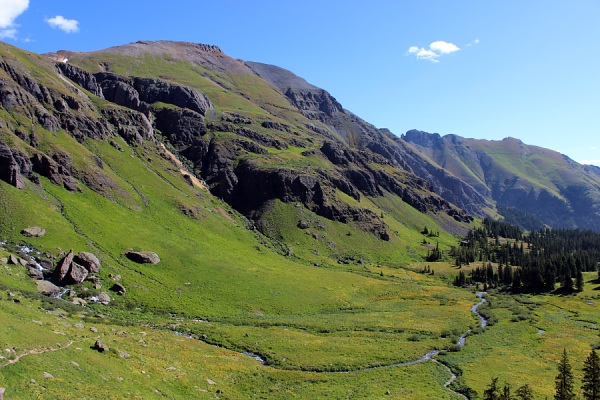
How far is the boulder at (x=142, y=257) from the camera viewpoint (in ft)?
311

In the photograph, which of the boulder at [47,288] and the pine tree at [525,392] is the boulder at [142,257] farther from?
the pine tree at [525,392]

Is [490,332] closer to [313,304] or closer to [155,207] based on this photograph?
[313,304]

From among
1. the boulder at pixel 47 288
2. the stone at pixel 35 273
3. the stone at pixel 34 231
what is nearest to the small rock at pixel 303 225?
the stone at pixel 34 231

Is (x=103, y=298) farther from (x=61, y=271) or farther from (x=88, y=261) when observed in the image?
(x=88, y=261)

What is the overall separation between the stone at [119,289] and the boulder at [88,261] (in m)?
5.77

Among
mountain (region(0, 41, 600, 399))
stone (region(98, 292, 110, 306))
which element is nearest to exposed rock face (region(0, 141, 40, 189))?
mountain (region(0, 41, 600, 399))

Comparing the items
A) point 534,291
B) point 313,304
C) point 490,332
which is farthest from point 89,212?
point 534,291

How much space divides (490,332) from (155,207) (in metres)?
107

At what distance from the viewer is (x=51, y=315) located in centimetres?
5338

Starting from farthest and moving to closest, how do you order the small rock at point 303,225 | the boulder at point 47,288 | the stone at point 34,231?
1. the small rock at point 303,225
2. the stone at point 34,231
3. the boulder at point 47,288

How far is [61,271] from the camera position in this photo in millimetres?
73688

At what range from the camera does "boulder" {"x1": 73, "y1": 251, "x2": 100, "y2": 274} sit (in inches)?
3157

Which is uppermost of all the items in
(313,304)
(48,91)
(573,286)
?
(48,91)

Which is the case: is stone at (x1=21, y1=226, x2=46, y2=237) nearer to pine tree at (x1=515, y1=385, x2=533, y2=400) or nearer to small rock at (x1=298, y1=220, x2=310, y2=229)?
pine tree at (x1=515, y1=385, x2=533, y2=400)
